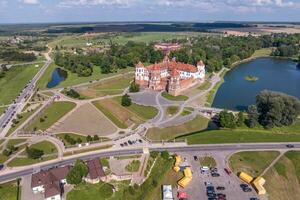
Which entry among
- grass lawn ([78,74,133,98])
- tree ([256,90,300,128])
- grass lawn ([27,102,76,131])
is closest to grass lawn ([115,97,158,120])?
grass lawn ([78,74,133,98])

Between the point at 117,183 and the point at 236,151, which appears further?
the point at 236,151

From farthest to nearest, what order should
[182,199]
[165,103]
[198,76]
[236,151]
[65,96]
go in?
[198,76] → [65,96] → [165,103] → [236,151] → [182,199]

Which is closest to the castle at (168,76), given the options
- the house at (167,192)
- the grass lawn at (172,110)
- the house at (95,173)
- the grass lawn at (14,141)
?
the grass lawn at (172,110)

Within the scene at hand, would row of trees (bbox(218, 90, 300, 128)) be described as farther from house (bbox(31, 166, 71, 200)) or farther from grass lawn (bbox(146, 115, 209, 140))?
house (bbox(31, 166, 71, 200))

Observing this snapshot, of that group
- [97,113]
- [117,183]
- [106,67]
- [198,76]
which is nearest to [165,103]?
[97,113]

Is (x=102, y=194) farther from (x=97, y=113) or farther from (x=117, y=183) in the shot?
(x=97, y=113)

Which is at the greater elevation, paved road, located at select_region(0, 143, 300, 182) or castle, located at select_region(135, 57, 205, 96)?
castle, located at select_region(135, 57, 205, 96)
